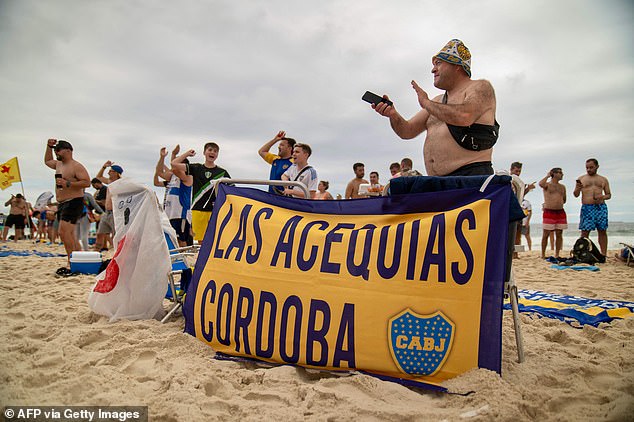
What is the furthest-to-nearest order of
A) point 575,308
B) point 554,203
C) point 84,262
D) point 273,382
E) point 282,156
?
1. point 554,203
2. point 282,156
3. point 84,262
4. point 575,308
5. point 273,382

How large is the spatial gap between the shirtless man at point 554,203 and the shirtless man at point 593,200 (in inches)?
22.3

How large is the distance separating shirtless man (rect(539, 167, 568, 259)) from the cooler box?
9.30m

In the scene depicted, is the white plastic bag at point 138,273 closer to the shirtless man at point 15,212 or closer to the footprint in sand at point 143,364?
the footprint in sand at point 143,364

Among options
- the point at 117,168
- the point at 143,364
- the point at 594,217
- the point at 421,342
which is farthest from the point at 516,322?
the point at 117,168

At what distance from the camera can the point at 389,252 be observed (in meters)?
1.91

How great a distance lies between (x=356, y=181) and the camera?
28.9ft

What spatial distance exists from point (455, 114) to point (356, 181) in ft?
21.5

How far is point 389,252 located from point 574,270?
5.84 meters

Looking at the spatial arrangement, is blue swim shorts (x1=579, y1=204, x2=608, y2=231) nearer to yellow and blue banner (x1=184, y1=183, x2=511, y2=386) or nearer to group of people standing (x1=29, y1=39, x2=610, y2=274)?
group of people standing (x1=29, y1=39, x2=610, y2=274)

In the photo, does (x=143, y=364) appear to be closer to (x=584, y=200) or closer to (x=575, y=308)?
(x=575, y=308)

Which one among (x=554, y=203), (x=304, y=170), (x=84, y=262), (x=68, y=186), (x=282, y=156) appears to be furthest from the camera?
(x=554, y=203)

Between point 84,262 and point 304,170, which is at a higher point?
point 304,170

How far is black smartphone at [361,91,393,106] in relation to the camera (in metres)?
2.65

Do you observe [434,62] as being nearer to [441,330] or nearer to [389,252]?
[389,252]
